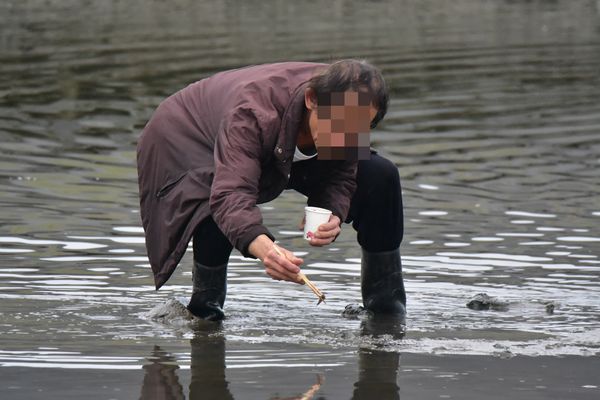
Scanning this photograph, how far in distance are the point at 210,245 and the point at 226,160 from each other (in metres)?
0.76

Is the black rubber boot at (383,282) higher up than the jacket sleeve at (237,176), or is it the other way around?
the jacket sleeve at (237,176)

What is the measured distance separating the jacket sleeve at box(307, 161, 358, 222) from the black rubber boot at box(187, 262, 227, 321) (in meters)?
0.52

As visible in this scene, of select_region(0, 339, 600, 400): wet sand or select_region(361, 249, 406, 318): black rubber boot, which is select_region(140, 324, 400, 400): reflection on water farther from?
select_region(361, 249, 406, 318): black rubber boot

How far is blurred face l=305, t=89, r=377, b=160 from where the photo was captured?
5102mm

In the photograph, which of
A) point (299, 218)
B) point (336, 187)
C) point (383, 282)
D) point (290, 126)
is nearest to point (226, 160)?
point (290, 126)

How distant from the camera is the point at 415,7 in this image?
2658cm

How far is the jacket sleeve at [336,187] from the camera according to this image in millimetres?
5848

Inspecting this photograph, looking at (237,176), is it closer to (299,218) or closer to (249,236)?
(249,236)

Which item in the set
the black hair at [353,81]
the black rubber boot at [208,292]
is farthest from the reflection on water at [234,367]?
the black hair at [353,81]

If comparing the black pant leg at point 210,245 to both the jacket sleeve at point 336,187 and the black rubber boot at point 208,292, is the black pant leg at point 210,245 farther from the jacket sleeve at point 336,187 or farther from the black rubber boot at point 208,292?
the jacket sleeve at point 336,187

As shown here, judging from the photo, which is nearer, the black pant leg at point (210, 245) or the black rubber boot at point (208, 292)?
the black pant leg at point (210, 245)

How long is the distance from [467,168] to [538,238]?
274 centimetres

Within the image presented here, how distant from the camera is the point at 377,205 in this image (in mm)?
6141

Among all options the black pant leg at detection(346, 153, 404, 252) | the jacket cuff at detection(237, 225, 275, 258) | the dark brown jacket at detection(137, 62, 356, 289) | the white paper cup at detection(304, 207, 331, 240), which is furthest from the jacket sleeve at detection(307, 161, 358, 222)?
the jacket cuff at detection(237, 225, 275, 258)
